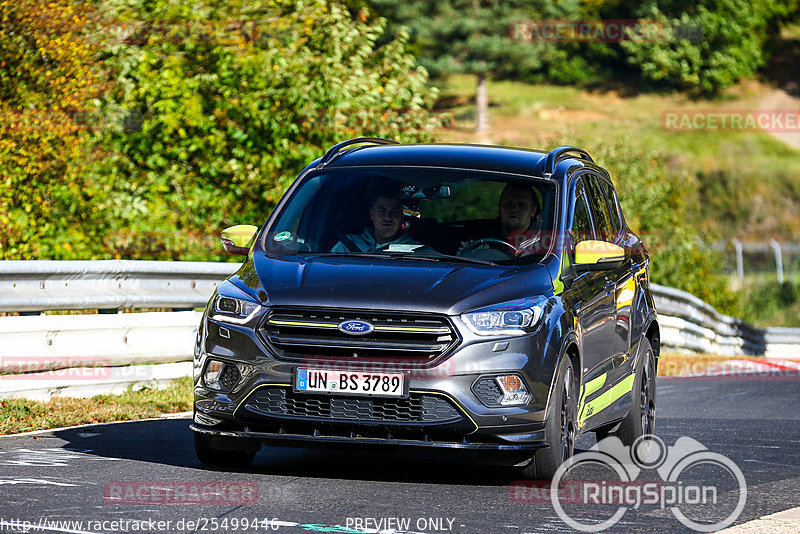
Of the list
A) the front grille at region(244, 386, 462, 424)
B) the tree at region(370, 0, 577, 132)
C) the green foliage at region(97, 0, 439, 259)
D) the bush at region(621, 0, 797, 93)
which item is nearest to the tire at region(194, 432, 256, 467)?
the front grille at region(244, 386, 462, 424)

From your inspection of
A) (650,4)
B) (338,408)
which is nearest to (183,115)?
(338,408)

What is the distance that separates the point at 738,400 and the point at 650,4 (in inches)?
2711

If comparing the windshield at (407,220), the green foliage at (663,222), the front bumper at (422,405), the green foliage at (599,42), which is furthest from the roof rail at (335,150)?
the green foliage at (599,42)

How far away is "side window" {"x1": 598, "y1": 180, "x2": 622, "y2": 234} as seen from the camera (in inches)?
376

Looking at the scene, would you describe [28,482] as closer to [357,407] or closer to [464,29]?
[357,407]

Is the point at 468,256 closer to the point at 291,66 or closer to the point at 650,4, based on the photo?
the point at 291,66

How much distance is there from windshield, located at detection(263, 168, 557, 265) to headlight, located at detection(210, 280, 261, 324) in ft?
1.98

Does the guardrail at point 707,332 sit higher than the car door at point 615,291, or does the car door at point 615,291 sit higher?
the car door at point 615,291

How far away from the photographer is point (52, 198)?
597 inches

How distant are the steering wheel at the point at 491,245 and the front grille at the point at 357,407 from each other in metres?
1.15

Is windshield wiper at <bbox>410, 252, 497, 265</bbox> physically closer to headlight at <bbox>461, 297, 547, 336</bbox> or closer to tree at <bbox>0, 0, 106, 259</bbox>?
headlight at <bbox>461, 297, 547, 336</bbox>

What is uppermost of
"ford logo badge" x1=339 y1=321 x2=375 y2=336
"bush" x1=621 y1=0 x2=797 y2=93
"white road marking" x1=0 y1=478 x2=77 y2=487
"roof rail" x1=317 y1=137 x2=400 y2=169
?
"roof rail" x1=317 y1=137 x2=400 y2=169

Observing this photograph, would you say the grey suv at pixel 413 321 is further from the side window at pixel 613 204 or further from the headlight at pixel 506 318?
the side window at pixel 613 204

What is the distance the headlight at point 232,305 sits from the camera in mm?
7086
